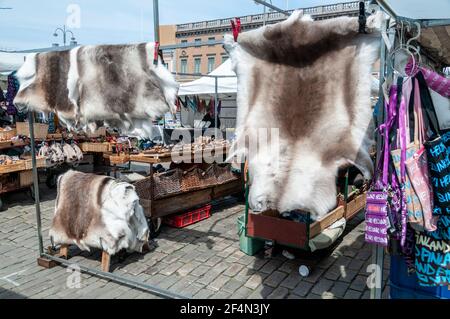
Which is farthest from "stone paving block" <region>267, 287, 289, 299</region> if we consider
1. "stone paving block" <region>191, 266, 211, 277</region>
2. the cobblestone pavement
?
"stone paving block" <region>191, 266, 211, 277</region>

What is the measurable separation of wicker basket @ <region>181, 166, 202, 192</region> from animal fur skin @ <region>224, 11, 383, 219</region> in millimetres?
3315

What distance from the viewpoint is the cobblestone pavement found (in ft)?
12.2

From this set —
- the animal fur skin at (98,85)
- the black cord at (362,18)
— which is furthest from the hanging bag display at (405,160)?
the animal fur skin at (98,85)

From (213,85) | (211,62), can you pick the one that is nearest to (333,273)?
(213,85)

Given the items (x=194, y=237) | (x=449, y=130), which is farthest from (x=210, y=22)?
(x=449, y=130)

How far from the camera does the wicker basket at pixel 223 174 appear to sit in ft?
20.7

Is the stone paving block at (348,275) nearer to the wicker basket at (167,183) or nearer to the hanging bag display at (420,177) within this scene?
the hanging bag display at (420,177)

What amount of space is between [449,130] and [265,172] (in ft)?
4.08

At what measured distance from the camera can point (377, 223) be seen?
6.95 feet

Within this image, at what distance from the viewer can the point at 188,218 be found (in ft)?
18.9

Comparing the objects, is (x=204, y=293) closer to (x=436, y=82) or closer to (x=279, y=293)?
(x=279, y=293)

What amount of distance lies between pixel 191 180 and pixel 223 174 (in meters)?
0.93

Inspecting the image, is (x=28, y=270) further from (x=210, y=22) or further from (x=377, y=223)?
(x=210, y=22)
